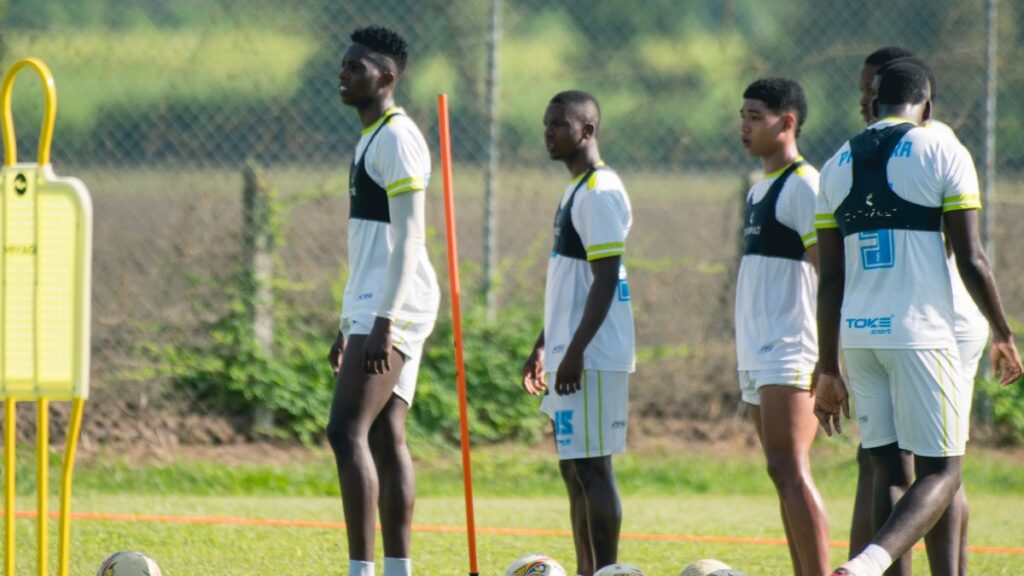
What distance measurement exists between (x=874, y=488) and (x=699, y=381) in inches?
238

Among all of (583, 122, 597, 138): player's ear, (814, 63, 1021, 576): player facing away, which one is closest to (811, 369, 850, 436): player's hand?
(814, 63, 1021, 576): player facing away

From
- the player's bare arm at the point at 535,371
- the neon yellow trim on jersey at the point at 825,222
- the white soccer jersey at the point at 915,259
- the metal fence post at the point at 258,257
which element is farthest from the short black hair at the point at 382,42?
the metal fence post at the point at 258,257

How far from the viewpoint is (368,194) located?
19.3ft

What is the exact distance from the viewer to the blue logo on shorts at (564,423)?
5.83m

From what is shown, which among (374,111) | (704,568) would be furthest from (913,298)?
(374,111)

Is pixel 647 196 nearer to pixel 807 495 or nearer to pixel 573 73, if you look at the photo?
pixel 573 73

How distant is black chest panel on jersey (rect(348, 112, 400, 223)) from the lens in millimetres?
5855

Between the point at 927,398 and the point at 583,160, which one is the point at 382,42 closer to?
the point at 583,160

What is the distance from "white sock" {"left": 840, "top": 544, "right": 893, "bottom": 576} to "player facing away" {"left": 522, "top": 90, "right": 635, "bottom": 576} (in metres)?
1.26

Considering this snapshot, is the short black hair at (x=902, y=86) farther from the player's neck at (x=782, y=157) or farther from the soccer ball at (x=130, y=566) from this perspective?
the soccer ball at (x=130, y=566)

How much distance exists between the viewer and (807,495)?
5.61 metres

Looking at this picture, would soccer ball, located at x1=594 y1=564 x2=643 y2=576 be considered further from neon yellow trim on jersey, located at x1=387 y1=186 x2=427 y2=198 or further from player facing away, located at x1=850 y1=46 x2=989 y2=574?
neon yellow trim on jersey, located at x1=387 y1=186 x2=427 y2=198

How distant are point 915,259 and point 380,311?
217 cm

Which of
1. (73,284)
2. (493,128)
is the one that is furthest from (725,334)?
(73,284)
